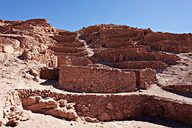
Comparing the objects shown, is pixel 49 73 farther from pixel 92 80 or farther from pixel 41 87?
pixel 92 80

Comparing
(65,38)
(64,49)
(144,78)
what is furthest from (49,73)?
(65,38)

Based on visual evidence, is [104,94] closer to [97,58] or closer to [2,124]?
[2,124]

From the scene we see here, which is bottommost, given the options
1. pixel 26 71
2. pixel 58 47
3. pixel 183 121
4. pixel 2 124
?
pixel 183 121

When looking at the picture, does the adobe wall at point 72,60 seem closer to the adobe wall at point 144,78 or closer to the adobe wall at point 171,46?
the adobe wall at point 144,78

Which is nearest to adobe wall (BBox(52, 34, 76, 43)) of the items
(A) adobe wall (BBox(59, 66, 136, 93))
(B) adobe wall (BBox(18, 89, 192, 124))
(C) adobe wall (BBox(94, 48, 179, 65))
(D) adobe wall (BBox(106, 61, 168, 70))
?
(C) adobe wall (BBox(94, 48, 179, 65))

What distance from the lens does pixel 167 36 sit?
27.1 meters

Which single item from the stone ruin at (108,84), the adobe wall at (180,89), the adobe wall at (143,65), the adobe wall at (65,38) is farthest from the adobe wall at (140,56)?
the adobe wall at (65,38)

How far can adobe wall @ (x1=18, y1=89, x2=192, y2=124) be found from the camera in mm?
12984

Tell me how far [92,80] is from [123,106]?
7.04 ft

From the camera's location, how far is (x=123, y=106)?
1418 centimetres

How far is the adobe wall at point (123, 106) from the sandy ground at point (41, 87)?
0.66 metres

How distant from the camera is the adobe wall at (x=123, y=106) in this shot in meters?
13.0

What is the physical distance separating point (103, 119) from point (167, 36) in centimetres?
1619

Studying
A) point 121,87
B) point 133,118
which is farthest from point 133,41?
point 133,118
